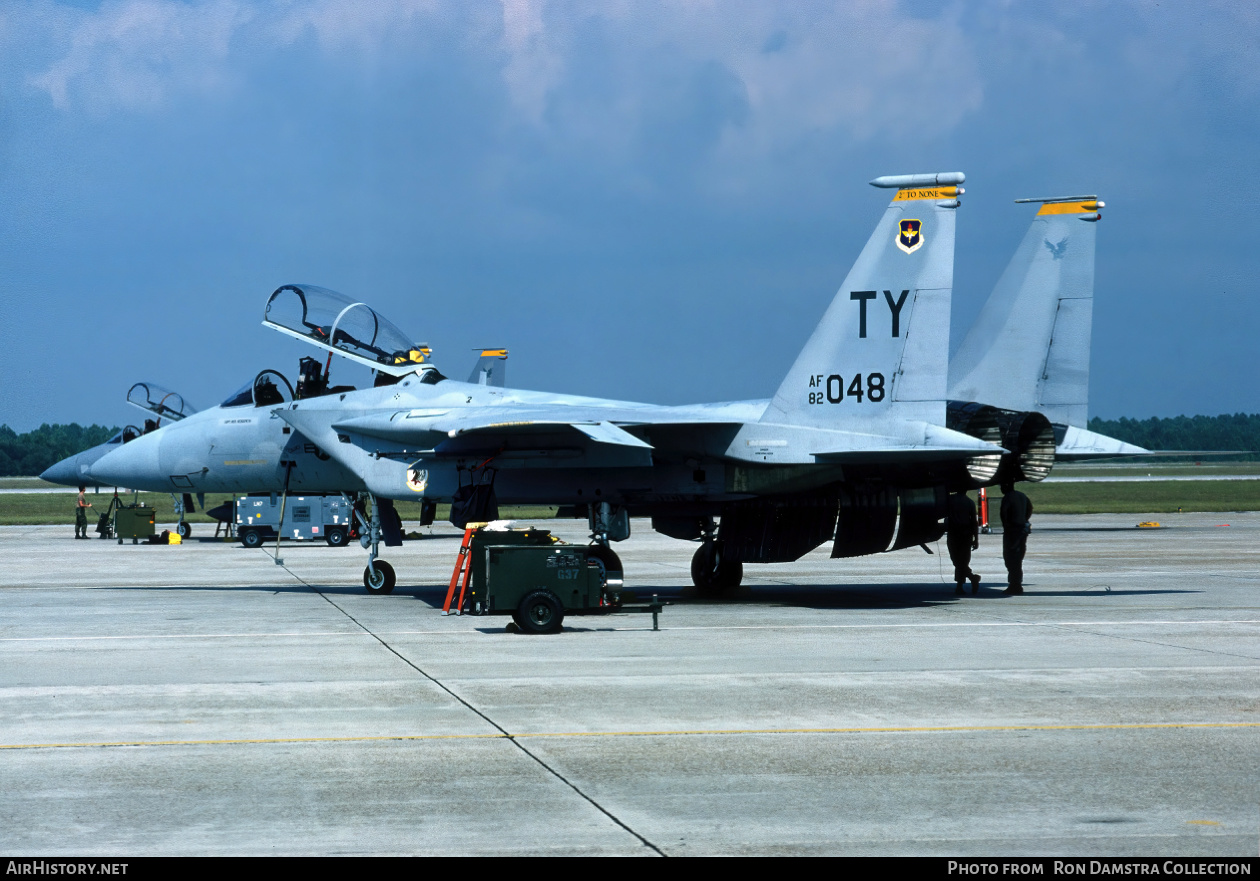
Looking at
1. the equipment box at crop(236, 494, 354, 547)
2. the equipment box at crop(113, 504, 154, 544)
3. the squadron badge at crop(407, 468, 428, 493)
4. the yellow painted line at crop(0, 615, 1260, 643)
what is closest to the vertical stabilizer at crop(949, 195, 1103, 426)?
the yellow painted line at crop(0, 615, 1260, 643)

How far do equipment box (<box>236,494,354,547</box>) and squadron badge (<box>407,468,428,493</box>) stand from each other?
16.2 m

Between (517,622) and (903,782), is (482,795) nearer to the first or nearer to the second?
(903,782)

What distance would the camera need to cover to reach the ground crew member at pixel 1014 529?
17.5 metres

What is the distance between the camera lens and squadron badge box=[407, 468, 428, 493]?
55.9ft

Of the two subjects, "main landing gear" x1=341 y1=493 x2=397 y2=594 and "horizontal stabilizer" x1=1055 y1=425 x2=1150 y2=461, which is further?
"horizontal stabilizer" x1=1055 y1=425 x2=1150 y2=461

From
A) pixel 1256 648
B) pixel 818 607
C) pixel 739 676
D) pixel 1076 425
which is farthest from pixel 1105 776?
pixel 1076 425

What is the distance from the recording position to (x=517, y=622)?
13359mm

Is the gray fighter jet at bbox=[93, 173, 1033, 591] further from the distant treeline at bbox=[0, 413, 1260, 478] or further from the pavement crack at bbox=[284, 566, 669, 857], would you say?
the distant treeline at bbox=[0, 413, 1260, 478]

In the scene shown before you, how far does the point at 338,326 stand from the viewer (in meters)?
18.1

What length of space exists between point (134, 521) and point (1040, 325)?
2457 centimetres

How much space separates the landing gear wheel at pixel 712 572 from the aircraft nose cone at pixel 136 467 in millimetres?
8656

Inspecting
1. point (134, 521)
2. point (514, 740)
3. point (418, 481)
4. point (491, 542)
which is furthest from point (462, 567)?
point (134, 521)

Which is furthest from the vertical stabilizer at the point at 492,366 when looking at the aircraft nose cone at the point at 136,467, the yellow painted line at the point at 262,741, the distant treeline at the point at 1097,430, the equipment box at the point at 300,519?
the distant treeline at the point at 1097,430

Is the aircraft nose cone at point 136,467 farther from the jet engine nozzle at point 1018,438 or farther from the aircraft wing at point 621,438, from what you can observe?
the jet engine nozzle at point 1018,438
